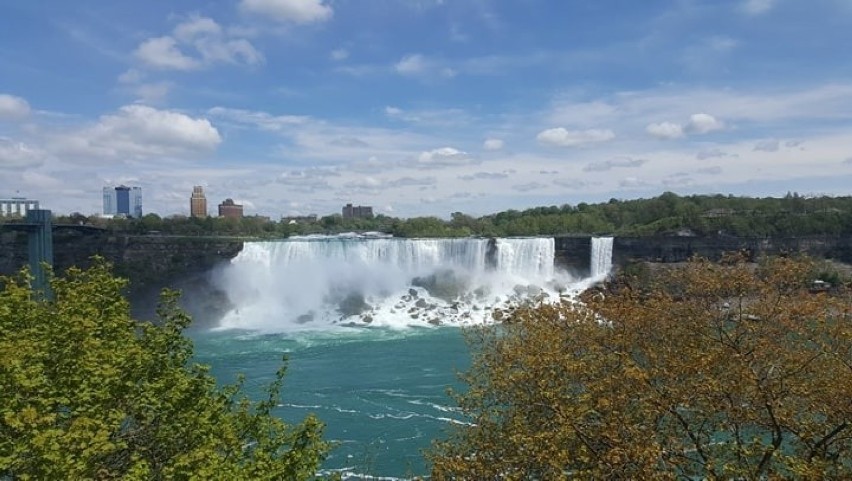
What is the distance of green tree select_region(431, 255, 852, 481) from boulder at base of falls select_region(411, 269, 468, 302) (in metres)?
28.8

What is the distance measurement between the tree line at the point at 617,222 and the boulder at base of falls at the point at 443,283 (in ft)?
46.1

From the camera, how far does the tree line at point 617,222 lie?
1572 inches

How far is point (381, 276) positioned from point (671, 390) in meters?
32.1

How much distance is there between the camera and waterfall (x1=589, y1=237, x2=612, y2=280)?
38781 millimetres

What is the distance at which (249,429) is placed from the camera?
6391 mm

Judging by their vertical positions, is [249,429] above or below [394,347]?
above

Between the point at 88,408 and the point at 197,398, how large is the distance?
1.22 meters

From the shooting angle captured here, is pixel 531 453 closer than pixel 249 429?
Yes

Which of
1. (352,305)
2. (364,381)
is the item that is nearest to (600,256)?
(352,305)

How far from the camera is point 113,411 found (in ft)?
16.8

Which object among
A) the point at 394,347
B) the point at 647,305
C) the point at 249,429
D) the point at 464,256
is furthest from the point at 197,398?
the point at 464,256

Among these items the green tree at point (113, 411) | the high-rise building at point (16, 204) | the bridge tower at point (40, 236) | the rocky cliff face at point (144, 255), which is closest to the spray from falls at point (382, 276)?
the rocky cliff face at point (144, 255)

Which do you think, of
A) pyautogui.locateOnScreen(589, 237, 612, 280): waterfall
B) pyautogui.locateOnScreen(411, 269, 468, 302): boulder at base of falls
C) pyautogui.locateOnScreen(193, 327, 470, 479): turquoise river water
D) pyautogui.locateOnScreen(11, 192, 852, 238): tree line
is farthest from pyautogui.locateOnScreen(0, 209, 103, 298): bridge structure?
pyautogui.locateOnScreen(589, 237, 612, 280): waterfall

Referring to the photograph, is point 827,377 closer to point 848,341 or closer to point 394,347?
point 848,341
